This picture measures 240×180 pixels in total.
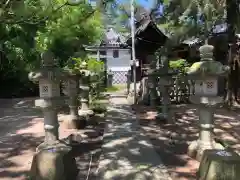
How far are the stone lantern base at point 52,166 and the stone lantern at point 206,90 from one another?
2185 millimetres

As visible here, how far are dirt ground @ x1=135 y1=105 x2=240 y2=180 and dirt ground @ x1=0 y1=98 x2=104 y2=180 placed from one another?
1175mm

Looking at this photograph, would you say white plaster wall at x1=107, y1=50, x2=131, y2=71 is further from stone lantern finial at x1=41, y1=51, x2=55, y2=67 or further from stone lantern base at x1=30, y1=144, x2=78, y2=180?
stone lantern base at x1=30, y1=144, x2=78, y2=180

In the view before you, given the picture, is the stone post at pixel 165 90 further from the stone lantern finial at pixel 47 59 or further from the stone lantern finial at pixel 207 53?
the stone lantern finial at pixel 47 59

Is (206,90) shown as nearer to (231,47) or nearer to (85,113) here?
(85,113)

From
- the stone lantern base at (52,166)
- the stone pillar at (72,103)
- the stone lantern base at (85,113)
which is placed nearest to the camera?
the stone lantern base at (52,166)

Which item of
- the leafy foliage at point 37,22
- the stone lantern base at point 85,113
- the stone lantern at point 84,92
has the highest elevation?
the leafy foliage at point 37,22

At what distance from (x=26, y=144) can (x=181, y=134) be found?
3.30m

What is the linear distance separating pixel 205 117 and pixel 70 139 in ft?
8.97

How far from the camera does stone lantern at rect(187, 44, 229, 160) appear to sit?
15.7ft

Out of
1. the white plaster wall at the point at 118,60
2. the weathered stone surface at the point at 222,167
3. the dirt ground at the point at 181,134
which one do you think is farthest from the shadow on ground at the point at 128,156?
the white plaster wall at the point at 118,60

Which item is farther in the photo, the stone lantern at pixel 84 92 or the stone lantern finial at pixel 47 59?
the stone lantern at pixel 84 92

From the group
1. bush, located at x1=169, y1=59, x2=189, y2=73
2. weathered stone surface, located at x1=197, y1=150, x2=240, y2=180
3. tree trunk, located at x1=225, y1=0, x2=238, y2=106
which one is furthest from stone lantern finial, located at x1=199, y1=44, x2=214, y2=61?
bush, located at x1=169, y1=59, x2=189, y2=73

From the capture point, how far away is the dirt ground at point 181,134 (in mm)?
4801

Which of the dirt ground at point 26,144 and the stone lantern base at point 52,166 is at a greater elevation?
the stone lantern base at point 52,166
